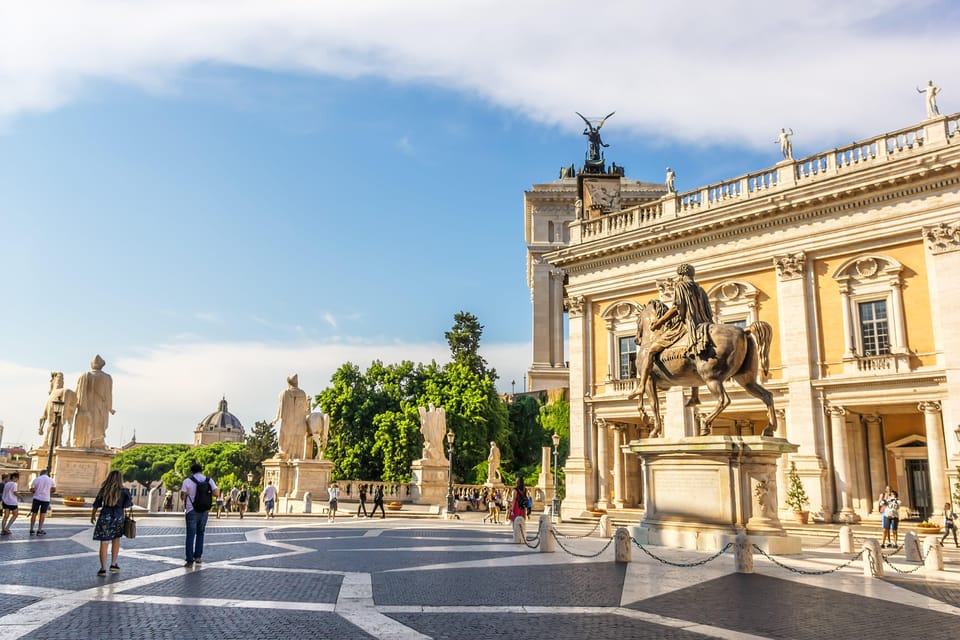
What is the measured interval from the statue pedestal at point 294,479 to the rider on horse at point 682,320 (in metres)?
18.1

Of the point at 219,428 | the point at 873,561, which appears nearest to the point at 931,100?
the point at 873,561

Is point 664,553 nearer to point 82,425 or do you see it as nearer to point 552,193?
point 82,425

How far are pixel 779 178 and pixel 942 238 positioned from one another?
20.9 feet

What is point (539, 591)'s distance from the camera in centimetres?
912

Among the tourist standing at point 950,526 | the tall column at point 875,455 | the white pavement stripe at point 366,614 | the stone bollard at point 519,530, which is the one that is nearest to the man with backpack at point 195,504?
the white pavement stripe at point 366,614

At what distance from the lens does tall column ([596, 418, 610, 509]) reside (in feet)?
104

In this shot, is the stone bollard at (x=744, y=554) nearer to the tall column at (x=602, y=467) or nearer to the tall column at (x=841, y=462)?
the tall column at (x=841, y=462)

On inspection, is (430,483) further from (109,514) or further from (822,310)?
(109,514)

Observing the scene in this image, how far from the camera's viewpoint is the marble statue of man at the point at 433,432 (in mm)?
33281

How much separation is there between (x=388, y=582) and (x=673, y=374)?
8.00 meters

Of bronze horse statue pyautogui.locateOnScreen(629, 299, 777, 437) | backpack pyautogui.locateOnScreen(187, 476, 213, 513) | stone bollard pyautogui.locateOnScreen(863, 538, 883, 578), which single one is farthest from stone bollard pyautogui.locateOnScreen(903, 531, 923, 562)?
backpack pyautogui.locateOnScreen(187, 476, 213, 513)

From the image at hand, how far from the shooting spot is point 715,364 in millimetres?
14398

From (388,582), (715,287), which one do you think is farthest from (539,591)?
(715,287)

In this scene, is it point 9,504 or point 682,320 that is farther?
point 9,504
